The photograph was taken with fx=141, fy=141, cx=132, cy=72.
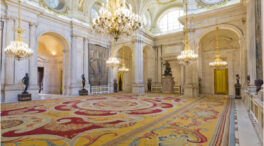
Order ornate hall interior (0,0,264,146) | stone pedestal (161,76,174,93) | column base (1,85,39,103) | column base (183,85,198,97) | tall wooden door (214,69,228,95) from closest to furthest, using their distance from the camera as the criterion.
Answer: ornate hall interior (0,0,264,146) → column base (1,85,39,103) → column base (183,85,198,97) → tall wooden door (214,69,228,95) → stone pedestal (161,76,174,93)

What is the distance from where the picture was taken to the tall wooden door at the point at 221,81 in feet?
37.4

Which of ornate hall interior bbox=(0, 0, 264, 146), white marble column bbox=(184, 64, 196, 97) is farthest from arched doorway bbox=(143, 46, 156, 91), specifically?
white marble column bbox=(184, 64, 196, 97)

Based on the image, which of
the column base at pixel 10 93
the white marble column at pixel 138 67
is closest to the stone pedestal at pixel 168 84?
the white marble column at pixel 138 67

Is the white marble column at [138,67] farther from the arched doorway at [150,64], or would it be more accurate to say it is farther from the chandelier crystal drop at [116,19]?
the chandelier crystal drop at [116,19]

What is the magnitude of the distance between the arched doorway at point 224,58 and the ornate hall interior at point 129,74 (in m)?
0.07

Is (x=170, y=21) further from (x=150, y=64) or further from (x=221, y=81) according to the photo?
(x=221, y=81)

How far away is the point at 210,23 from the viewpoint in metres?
9.46

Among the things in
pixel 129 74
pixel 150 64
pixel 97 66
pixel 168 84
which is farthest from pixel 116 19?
pixel 129 74

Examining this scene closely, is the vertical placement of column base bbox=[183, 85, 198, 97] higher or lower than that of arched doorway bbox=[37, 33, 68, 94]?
lower

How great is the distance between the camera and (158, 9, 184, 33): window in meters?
14.2

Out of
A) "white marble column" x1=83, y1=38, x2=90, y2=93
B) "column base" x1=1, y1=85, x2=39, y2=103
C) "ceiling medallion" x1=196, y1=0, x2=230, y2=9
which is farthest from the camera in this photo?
"white marble column" x1=83, y1=38, x2=90, y2=93

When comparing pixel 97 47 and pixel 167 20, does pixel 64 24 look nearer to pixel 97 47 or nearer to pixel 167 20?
pixel 97 47

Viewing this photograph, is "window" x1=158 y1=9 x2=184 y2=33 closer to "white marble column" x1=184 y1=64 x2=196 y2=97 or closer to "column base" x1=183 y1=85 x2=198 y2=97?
"white marble column" x1=184 y1=64 x2=196 y2=97

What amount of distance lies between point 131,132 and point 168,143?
31.1 inches
